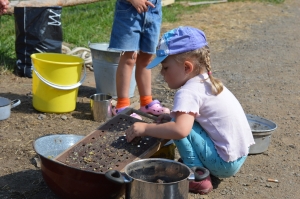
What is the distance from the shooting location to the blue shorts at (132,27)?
4.70 metres

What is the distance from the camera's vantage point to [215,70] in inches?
269

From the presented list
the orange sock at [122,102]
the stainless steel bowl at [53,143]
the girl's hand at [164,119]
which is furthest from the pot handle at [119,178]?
the orange sock at [122,102]

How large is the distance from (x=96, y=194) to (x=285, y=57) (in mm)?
5146

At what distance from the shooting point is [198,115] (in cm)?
346

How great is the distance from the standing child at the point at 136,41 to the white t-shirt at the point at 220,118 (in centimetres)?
126

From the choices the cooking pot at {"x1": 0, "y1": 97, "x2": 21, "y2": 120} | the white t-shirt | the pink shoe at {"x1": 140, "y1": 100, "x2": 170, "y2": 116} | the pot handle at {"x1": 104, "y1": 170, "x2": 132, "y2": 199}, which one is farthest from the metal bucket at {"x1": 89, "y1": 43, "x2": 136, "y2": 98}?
the pot handle at {"x1": 104, "y1": 170, "x2": 132, "y2": 199}

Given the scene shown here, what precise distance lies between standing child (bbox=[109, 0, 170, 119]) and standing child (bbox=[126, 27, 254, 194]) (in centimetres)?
123

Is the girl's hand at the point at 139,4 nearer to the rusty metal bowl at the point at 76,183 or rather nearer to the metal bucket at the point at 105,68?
the metal bucket at the point at 105,68

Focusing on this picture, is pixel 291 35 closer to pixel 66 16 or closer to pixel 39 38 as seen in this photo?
pixel 66 16

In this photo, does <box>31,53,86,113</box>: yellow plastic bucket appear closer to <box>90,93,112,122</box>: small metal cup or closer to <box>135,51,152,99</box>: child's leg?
<box>90,93,112,122</box>: small metal cup

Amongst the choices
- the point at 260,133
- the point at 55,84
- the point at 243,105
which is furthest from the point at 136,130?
the point at 243,105

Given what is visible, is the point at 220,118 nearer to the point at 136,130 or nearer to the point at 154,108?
the point at 136,130

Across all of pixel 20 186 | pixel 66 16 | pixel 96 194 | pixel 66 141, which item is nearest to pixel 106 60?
pixel 66 141

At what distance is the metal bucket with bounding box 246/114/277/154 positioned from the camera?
13.5ft
